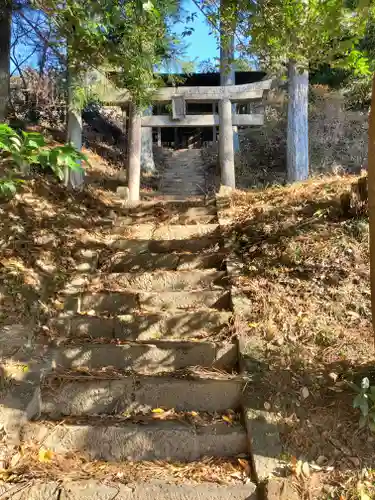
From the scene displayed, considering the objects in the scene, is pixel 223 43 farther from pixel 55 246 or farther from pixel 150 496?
pixel 150 496

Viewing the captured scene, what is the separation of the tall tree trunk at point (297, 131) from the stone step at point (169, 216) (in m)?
6.81

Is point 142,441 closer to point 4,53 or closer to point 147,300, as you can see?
point 147,300

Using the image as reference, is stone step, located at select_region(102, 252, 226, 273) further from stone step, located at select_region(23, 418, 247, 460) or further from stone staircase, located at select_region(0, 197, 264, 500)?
stone step, located at select_region(23, 418, 247, 460)

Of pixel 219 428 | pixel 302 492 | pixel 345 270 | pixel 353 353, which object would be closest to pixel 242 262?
pixel 345 270

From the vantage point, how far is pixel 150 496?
235cm

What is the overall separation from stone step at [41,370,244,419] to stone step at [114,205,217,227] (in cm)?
303

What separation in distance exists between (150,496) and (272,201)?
4068 millimetres

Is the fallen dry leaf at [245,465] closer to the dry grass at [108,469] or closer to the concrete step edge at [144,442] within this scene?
the dry grass at [108,469]

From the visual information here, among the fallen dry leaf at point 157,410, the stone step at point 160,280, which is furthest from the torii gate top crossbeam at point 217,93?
the fallen dry leaf at point 157,410

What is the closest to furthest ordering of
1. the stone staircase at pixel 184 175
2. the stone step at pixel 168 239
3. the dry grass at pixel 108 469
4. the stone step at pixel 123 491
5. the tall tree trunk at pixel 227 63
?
the stone step at pixel 123 491
the dry grass at pixel 108 469
the stone step at pixel 168 239
the tall tree trunk at pixel 227 63
the stone staircase at pixel 184 175

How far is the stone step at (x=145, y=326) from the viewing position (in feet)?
11.9

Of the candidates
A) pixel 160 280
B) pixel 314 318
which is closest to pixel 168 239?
pixel 160 280

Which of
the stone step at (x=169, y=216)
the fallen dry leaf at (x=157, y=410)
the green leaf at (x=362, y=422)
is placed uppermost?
the stone step at (x=169, y=216)

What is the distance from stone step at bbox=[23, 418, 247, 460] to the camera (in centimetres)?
268
